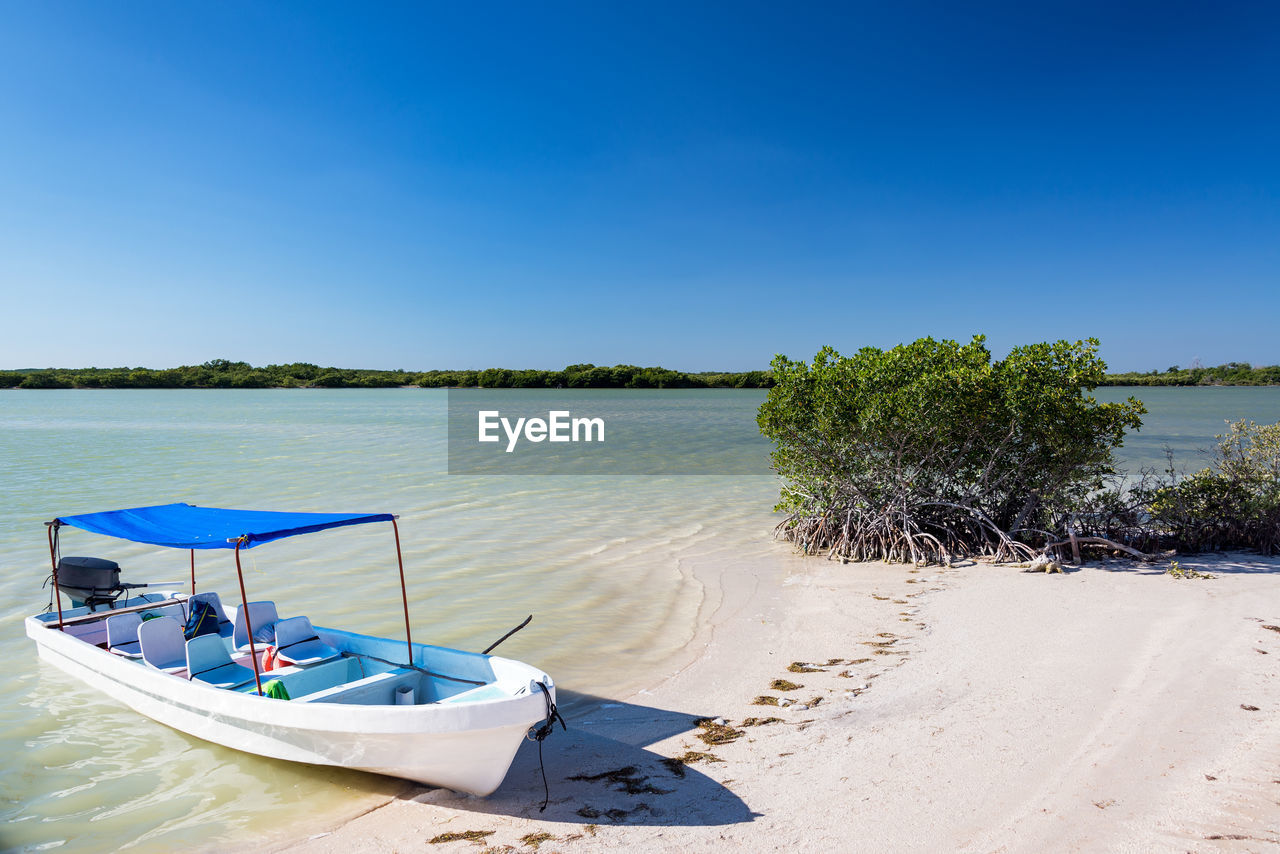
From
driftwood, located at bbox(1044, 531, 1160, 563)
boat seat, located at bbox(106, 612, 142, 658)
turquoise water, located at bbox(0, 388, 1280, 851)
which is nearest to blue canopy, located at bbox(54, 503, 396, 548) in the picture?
boat seat, located at bbox(106, 612, 142, 658)

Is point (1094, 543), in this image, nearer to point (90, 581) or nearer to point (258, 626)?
point (258, 626)

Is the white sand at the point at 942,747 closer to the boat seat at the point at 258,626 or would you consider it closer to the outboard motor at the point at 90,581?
the boat seat at the point at 258,626

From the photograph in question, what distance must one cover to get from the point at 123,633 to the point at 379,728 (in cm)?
423

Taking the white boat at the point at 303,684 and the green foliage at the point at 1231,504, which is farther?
the green foliage at the point at 1231,504

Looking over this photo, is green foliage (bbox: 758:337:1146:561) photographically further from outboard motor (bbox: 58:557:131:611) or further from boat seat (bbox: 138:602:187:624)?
outboard motor (bbox: 58:557:131:611)

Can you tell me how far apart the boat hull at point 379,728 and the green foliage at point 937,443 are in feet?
25.2

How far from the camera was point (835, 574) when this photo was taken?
36.0ft

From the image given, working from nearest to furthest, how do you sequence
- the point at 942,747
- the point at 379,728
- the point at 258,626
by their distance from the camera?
the point at 379,728, the point at 942,747, the point at 258,626

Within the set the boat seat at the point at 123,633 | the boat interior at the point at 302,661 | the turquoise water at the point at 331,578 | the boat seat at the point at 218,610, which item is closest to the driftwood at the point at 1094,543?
the turquoise water at the point at 331,578

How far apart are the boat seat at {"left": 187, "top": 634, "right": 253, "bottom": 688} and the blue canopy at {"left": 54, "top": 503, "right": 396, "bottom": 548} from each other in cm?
97

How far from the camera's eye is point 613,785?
5051 mm

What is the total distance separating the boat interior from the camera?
5.63m

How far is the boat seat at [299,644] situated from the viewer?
6.49 metres

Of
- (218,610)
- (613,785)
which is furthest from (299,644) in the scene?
(613,785)
